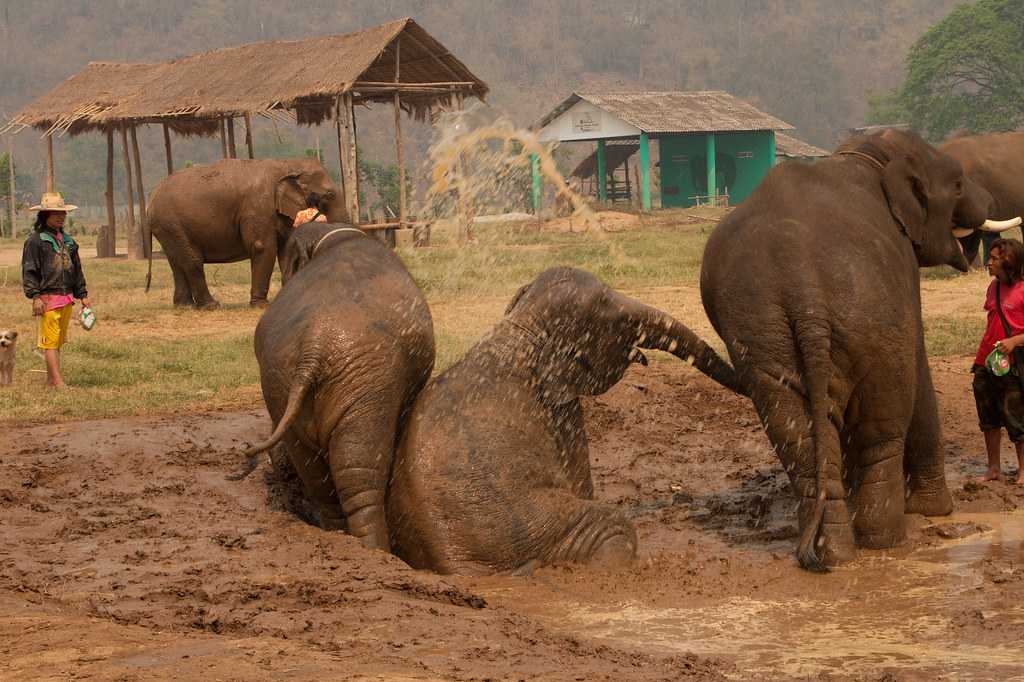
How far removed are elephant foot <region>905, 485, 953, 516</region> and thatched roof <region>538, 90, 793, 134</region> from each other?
3414cm

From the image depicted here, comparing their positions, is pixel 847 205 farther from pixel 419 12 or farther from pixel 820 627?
pixel 419 12

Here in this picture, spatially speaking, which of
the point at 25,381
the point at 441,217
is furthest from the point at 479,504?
the point at 441,217

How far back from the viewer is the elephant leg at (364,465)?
241 inches

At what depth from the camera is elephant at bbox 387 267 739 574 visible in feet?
20.1

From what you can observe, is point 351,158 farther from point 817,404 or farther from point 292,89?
point 817,404

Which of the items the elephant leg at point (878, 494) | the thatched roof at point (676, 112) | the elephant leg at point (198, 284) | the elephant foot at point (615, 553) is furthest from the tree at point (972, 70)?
the elephant foot at point (615, 553)

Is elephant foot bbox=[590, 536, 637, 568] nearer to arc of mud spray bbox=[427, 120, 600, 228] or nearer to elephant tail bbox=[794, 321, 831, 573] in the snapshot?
elephant tail bbox=[794, 321, 831, 573]

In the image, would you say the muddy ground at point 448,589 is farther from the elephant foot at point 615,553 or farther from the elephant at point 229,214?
the elephant at point 229,214

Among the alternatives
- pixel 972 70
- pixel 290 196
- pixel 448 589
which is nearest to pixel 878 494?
pixel 448 589

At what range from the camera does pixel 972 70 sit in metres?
56.4

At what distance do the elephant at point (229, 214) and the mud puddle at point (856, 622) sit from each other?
1129 centimetres

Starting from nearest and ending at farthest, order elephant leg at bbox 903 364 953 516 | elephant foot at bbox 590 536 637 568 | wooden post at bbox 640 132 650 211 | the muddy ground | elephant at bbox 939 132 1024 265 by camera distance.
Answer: the muddy ground → elephant foot at bbox 590 536 637 568 → elephant leg at bbox 903 364 953 516 → elephant at bbox 939 132 1024 265 → wooden post at bbox 640 132 650 211

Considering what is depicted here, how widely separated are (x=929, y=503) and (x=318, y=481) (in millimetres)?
3095

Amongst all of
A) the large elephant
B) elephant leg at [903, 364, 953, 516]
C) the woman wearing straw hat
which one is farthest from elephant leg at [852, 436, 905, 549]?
the woman wearing straw hat
